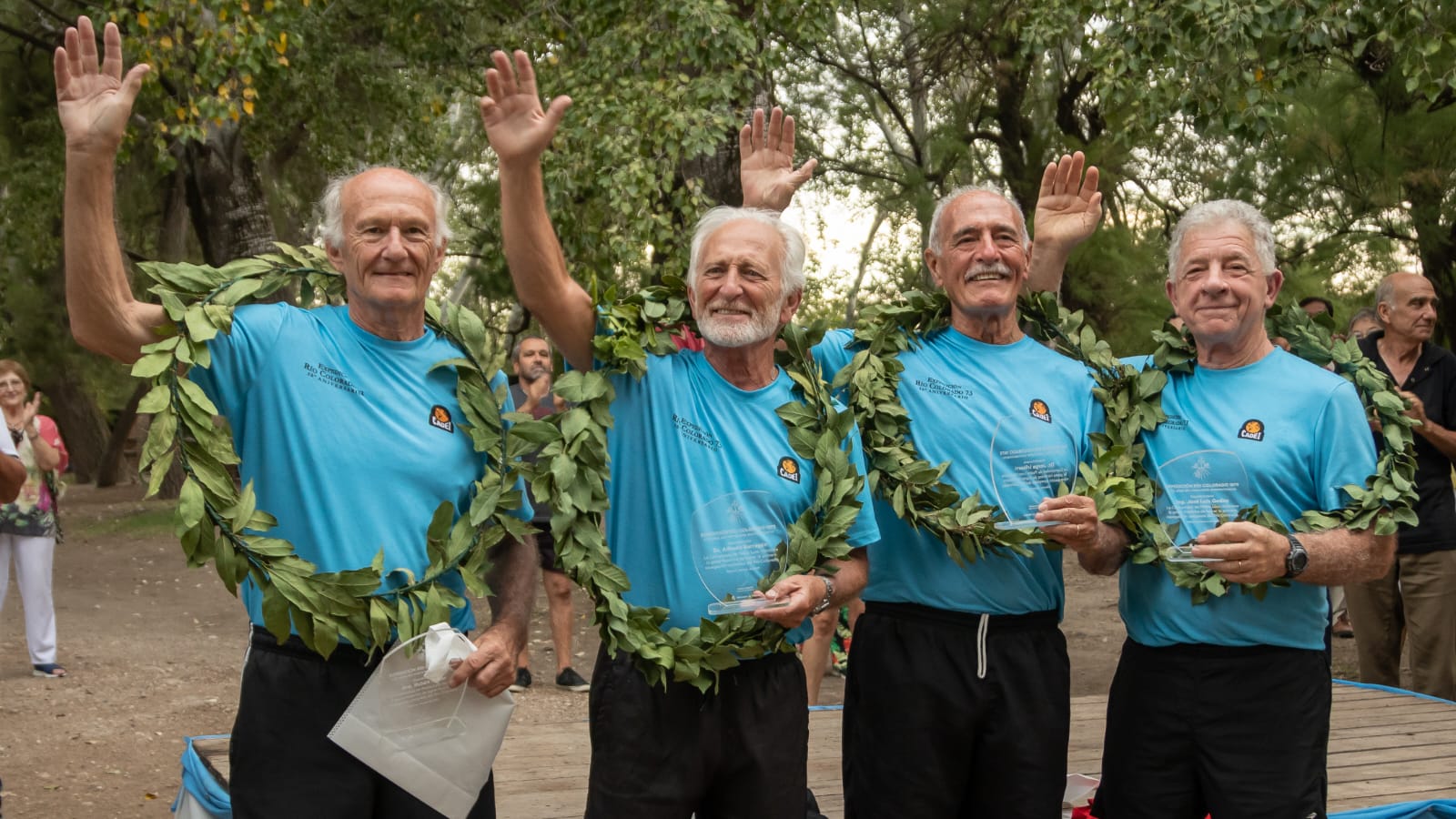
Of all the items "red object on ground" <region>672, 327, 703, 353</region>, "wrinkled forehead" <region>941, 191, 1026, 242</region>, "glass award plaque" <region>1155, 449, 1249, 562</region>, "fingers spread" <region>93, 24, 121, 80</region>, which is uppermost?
"fingers spread" <region>93, 24, 121, 80</region>

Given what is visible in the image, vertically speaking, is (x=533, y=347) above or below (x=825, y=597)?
above

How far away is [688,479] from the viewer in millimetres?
3438

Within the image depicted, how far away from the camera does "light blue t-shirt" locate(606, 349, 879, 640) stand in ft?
11.2

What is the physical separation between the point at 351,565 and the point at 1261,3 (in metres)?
6.33

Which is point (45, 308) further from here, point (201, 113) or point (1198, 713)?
point (1198, 713)

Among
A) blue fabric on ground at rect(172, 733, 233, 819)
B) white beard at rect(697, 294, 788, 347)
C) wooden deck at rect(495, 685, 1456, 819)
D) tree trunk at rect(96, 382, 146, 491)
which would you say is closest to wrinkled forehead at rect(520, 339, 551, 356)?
wooden deck at rect(495, 685, 1456, 819)

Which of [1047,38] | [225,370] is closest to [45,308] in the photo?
[1047,38]

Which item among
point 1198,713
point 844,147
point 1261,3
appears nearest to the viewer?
point 1198,713

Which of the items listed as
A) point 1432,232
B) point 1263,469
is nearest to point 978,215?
point 1263,469

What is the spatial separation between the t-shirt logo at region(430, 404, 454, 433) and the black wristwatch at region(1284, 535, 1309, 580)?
2.16 m

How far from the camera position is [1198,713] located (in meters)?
3.73

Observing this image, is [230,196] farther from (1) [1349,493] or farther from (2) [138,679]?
(1) [1349,493]

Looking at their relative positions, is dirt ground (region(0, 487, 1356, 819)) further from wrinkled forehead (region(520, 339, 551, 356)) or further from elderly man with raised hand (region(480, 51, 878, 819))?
elderly man with raised hand (region(480, 51, 878, 819))

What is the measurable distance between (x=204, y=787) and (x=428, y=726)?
6.94 feet
